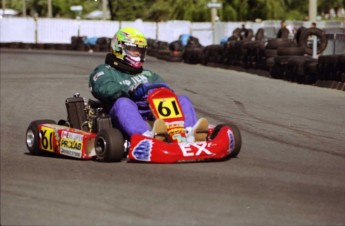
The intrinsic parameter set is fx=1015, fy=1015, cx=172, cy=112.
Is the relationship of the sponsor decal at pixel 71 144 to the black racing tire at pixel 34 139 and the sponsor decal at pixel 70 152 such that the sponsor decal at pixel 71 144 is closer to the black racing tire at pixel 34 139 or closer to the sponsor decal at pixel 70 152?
the sponsor decal at pixel 70 152

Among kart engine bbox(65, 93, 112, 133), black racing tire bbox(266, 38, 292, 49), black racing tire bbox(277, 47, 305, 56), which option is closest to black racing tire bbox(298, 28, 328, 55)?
black racing tire bbox(266, 38, 292, 49)

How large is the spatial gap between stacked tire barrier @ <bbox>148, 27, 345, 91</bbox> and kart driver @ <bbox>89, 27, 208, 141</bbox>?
9.27m

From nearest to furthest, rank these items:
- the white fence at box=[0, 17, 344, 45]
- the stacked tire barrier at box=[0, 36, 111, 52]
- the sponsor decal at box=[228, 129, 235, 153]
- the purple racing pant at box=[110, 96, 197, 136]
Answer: the purple racing pant at box=[110, 96, 197, 136]
the sponsor decal at box=[228, 129, 235, 153]
the stacked tire barrier at box=[0, 36, 111, 52]
the white fence at box=[0, 17, 344, 45]

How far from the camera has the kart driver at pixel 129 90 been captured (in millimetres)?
8789

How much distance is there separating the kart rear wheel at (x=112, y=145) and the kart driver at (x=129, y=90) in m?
0.17

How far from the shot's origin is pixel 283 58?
22406 millimetres

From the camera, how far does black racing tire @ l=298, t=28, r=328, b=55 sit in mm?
24109

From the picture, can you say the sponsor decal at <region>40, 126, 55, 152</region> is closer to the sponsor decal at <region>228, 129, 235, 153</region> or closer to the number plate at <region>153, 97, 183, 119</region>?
the number plate at <region>153, 97, 183, 119</region>

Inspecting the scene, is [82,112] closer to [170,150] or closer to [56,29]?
[170,150]

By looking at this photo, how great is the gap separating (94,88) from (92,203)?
3.19m

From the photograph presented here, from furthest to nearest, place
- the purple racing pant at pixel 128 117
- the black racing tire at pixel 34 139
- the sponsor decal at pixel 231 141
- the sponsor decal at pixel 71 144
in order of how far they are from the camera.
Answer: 1. the black racing tire at pixel 34 139
2. the sponsor decal at pixel 71 144
3. the sponsor decal at pixel 231 141
4. the purple racing pant at pixel 128 117

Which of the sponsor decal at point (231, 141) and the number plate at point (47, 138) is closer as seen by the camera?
the sponsor decal at point (231, 141)

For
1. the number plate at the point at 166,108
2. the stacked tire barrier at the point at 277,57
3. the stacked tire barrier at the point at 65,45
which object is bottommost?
the stacked tire barrier at the point at 65,45

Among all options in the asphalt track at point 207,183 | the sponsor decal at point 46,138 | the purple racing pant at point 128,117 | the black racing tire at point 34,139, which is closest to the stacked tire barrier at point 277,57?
the asphalt track at point 207,183
